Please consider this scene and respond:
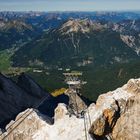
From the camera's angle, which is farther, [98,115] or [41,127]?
[41,127]

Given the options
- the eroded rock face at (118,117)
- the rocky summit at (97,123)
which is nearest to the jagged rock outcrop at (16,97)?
the rocky summit at (97,123)

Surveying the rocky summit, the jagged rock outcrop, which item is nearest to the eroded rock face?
the rocky summit

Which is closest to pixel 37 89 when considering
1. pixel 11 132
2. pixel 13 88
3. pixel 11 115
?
pixel 13 88

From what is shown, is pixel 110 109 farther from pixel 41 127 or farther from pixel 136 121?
pixel 41 127

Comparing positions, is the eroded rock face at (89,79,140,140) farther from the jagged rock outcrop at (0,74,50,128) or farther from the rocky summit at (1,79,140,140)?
the jagged rock outcrop at (0,74,50,128)

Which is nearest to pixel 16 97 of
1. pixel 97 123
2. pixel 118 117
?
pixel 118 117

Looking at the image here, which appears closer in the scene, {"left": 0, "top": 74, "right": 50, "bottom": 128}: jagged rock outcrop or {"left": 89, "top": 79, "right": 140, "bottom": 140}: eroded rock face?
{"left": 89, "top": 79, "right": 140, "bottom": 140}: eroded rock face

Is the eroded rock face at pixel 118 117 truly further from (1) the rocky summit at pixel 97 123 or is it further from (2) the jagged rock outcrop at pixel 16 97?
(2) the jagged rock outcrop at pixel 16 97
